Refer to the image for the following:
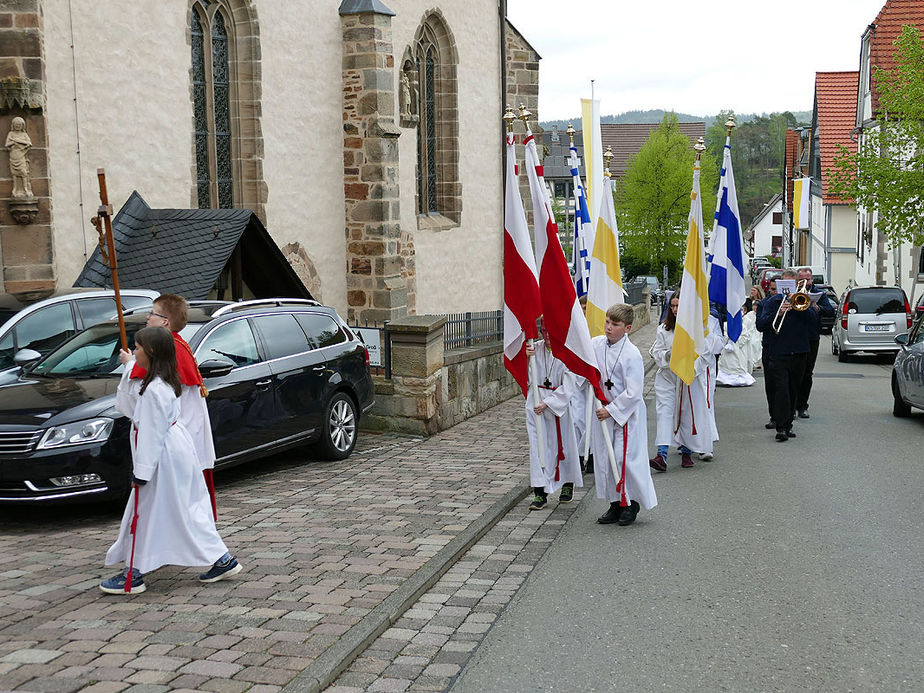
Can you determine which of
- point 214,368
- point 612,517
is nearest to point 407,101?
point 214,368

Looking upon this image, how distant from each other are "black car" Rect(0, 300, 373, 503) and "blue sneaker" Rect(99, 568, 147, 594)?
1.94m

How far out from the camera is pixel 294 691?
4.58 meters

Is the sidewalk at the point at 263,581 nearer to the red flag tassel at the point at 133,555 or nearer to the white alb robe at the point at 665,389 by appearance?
→ the red flag tassel at the point at 133,555

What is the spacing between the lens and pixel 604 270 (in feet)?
37.6

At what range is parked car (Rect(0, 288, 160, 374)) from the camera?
33.3ft

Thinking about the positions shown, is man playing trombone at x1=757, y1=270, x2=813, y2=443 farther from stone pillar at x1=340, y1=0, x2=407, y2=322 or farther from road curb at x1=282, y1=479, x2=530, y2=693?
stone pillar at x1=340, y1=0, x2=407, y2=322

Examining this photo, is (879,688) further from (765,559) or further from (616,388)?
(616,388)

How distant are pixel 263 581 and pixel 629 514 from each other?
313cm

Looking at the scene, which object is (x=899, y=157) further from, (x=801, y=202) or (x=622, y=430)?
(x=801, y=202)

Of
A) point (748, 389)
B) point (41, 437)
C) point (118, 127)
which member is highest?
point (118, 127)

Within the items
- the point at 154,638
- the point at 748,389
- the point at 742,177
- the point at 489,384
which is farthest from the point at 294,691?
the point at 742,177

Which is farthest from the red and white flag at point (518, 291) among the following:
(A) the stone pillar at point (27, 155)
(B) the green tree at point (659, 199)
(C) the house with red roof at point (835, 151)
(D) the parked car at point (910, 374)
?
(B) the green tree at point (659, 199)

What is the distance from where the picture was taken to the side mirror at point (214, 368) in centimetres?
887

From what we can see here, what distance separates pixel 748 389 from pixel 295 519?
12723 mm
